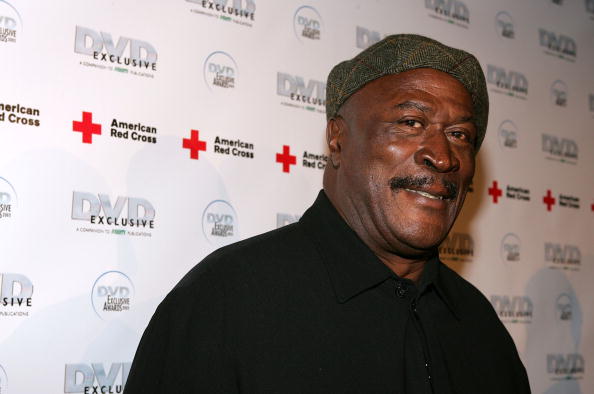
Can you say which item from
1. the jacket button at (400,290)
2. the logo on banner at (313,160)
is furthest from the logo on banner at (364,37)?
the jacket button at (400,290)

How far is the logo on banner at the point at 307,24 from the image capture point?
6.72ft

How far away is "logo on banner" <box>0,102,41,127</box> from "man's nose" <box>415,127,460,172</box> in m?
0.93

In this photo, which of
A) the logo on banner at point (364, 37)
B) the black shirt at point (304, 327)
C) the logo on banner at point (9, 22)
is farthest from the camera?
the logo on banner at point (364, 37)

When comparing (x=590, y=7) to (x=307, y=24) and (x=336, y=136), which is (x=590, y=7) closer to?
(x=307, y=24)

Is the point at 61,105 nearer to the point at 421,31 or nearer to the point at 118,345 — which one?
the point at 118,345

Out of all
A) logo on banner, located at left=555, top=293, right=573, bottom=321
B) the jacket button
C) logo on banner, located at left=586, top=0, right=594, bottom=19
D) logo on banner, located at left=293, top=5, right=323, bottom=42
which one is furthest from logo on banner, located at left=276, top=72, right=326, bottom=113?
logo on banner, located at left=586, top=0, right=594, bottom=19

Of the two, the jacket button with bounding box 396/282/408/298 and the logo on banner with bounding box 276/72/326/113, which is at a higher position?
the logo on banner with bounding box 276/72/326/113

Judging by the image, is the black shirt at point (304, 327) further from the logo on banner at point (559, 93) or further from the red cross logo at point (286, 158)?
the logo on banner at point (559, 93)

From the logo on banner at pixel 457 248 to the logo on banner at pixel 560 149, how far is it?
55cm

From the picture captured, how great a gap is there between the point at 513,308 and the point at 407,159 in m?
1.36

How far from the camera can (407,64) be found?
1316mm

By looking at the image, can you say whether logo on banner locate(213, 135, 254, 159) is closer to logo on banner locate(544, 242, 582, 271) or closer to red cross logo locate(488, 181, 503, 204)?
red cross logo locate(488, 181, 503, 204)

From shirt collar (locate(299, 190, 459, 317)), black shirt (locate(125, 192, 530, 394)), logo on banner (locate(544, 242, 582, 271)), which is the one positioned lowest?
black shirt (locate(125, 192, 530, 394))

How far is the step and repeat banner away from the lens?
5.12 ft
